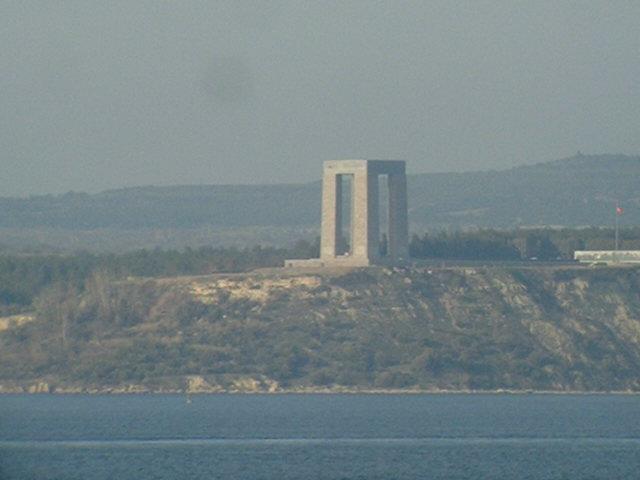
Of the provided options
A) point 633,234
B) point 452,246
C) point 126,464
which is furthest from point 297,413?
point 633,234

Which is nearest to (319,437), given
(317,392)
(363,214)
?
(317,392)

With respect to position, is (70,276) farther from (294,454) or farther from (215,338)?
(294,454)

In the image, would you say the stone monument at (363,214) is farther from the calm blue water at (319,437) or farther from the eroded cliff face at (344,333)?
the calm blue water at (319,437)

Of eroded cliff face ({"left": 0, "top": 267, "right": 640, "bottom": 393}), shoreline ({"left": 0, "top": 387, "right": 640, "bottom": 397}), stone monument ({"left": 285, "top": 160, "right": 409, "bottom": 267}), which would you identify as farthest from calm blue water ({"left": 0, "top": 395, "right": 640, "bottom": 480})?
stone monument ({"left": 285, "top": 160, "right": 409, "bottom": 267})

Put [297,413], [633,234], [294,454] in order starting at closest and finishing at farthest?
[294,454]
[297,413]
[633,234]

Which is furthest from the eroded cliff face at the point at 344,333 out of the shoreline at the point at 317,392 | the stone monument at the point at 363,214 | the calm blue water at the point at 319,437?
the stone monument at the point at 363,214

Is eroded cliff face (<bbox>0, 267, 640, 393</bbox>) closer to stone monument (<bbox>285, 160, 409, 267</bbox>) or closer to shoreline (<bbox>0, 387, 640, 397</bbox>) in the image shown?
shoreline (<bbox>0, 387, 640, 397</bbox>)
